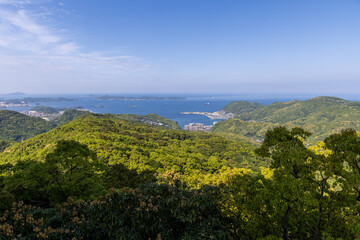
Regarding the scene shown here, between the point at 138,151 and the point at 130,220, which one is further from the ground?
the point at 130,220

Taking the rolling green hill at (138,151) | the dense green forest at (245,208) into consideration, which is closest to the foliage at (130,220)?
the dense green forest at (245,208)

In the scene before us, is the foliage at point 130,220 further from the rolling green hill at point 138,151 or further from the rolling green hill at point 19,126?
the rolling green hill at point 19,126

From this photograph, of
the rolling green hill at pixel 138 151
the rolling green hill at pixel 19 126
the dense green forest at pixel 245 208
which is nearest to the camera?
the dense green forest at pixel 245 208

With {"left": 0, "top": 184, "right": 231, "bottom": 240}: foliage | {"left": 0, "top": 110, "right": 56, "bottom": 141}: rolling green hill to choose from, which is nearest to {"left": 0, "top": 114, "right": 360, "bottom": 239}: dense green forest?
{"left": 0, "top": 184, "right": 231, "bottom": 240}: foliage

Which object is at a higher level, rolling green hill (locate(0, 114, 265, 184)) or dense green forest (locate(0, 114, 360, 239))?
dense green forest (locate(0, 114, 360, 239))

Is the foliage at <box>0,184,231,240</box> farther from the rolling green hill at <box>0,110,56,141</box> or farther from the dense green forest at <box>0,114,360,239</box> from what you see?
the rolling green hill at <box>0,110,56,141</box>

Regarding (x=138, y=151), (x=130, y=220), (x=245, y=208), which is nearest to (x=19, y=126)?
(x=138, y=151)

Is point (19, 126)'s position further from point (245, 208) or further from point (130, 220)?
point (245, 208)

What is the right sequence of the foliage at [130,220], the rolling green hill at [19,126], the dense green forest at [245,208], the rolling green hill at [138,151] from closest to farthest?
the foliage at [130,220] < the dense green forest at [245,208] < the rolling green hill at [138,151] < the rolling green hill at [19,126]

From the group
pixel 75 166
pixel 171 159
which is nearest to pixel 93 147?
pixel 171 159

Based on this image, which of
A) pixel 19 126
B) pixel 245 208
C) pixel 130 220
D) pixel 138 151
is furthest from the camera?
pixel 19 126

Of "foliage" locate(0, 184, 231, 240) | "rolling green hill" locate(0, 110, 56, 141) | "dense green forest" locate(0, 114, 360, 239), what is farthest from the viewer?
"rolling green hill" locate(0, 110, 56, 141)

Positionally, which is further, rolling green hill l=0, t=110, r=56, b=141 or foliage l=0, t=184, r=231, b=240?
rolling green hill l=0, t=110, r=56, b=141
